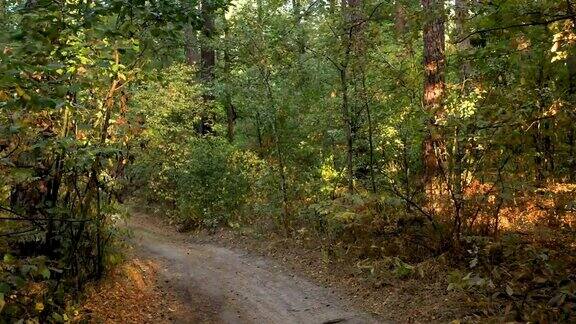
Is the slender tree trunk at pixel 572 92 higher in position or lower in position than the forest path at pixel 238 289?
higher

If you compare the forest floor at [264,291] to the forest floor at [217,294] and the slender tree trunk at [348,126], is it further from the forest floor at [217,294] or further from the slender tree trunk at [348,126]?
the slender tree trunk at [348,126]

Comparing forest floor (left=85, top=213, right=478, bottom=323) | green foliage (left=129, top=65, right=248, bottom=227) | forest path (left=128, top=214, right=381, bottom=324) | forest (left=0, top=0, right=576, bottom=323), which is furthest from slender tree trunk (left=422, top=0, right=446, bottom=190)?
green foliage (left=129, top=65, right=248, bottom=227)

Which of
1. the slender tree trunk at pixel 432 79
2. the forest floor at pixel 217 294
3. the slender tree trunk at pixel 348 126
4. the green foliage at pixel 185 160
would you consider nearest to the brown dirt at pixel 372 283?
the forest floor at pixel 217 294

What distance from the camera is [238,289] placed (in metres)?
9.57

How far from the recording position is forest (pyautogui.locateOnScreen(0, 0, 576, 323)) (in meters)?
5.12

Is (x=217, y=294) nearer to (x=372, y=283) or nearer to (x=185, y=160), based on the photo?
(x=372, y=283)

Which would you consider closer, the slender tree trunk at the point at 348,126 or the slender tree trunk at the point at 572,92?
the slender tree trunk at the point at 572,92

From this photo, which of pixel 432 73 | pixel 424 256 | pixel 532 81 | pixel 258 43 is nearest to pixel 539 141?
pixel 532 81

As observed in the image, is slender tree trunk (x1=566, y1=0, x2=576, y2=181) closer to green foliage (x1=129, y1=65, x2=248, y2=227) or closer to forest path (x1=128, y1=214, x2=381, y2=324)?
forest path (x1=128, y1=214, x2=381, y2=324)

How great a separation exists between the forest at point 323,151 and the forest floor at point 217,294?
14.6 inches

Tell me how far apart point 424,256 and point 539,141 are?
367 centimetres

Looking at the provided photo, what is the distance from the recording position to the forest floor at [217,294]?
315 inches

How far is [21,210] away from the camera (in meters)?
6.50

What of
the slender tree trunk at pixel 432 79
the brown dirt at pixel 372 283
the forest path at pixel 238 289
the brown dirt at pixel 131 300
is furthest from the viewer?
the slender tree trunk at pixel 432 79
